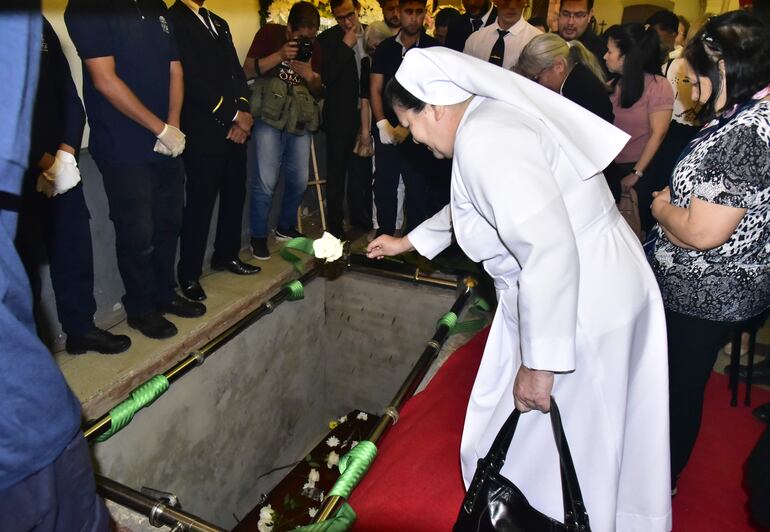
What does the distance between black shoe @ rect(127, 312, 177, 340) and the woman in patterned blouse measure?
244 centimetres

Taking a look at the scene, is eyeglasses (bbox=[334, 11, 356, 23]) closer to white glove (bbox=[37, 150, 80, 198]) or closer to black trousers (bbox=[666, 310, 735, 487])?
white glove (bbox=[37, 150, 80, 198])

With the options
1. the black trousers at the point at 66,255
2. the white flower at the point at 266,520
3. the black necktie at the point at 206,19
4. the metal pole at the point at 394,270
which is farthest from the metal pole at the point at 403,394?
the black necktie at the point at 206,19

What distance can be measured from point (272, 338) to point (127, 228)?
135 cm

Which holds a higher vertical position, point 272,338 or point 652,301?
point 652,301

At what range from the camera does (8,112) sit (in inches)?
30.8

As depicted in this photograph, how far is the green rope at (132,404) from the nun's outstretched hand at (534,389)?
1.53m

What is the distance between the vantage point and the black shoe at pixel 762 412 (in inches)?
106

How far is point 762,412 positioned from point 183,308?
123 inches

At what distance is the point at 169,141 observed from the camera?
9.45ft

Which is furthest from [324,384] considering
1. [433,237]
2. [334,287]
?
[433,237]

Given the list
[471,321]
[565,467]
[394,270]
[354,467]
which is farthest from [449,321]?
[565,467]

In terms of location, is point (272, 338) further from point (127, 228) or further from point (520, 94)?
point (520, 94)

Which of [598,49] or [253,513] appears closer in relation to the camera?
[253,513]

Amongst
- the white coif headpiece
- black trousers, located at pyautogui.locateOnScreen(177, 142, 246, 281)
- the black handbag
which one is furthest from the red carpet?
black trousers, located at pyautogui.locateOnScreen(177, 142, 246, 281)
